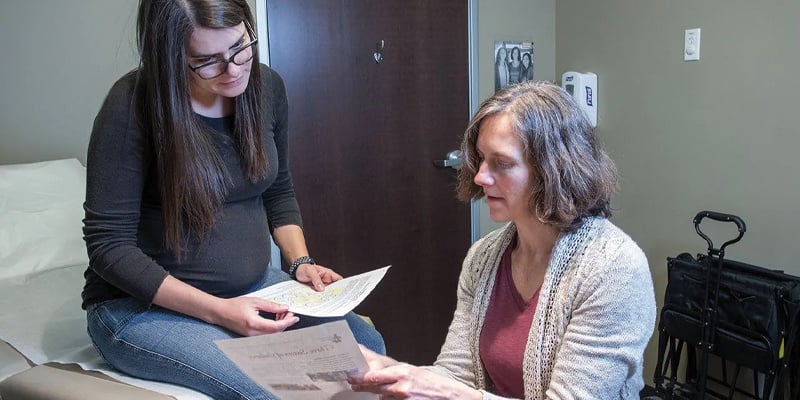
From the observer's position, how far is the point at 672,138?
234 centimetres

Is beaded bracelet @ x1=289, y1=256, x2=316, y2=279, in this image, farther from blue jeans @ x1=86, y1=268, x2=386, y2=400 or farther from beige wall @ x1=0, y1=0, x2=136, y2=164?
beige wall @ x1=0, y1=0, x2=136, y2=164

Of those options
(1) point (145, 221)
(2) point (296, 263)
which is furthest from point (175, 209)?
(2) point (296, 263)

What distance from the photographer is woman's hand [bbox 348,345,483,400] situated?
3.29ft

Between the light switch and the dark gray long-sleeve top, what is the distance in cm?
152

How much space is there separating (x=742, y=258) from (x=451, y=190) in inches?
43.2

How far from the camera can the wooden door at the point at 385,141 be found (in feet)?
7.52

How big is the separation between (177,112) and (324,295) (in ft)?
1.54

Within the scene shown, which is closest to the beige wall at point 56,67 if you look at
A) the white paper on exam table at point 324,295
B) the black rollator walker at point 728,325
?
the white paper on exam table at point 324,295

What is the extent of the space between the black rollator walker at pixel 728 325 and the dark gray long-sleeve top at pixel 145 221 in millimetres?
1398

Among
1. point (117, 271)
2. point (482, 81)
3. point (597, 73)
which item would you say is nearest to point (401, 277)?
point (482, 81)

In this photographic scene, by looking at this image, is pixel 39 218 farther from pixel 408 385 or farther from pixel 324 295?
pixel 408 385

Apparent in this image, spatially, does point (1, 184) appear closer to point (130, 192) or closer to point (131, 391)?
point (130, 192)

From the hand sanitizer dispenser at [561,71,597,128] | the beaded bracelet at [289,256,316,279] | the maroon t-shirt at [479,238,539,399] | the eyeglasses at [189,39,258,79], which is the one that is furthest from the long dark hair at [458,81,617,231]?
the hand sanitizer dispenser at [561,71,597,128]

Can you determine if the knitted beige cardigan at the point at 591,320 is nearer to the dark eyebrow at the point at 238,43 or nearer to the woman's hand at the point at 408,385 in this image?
the woman's hand at the point at 408,385
